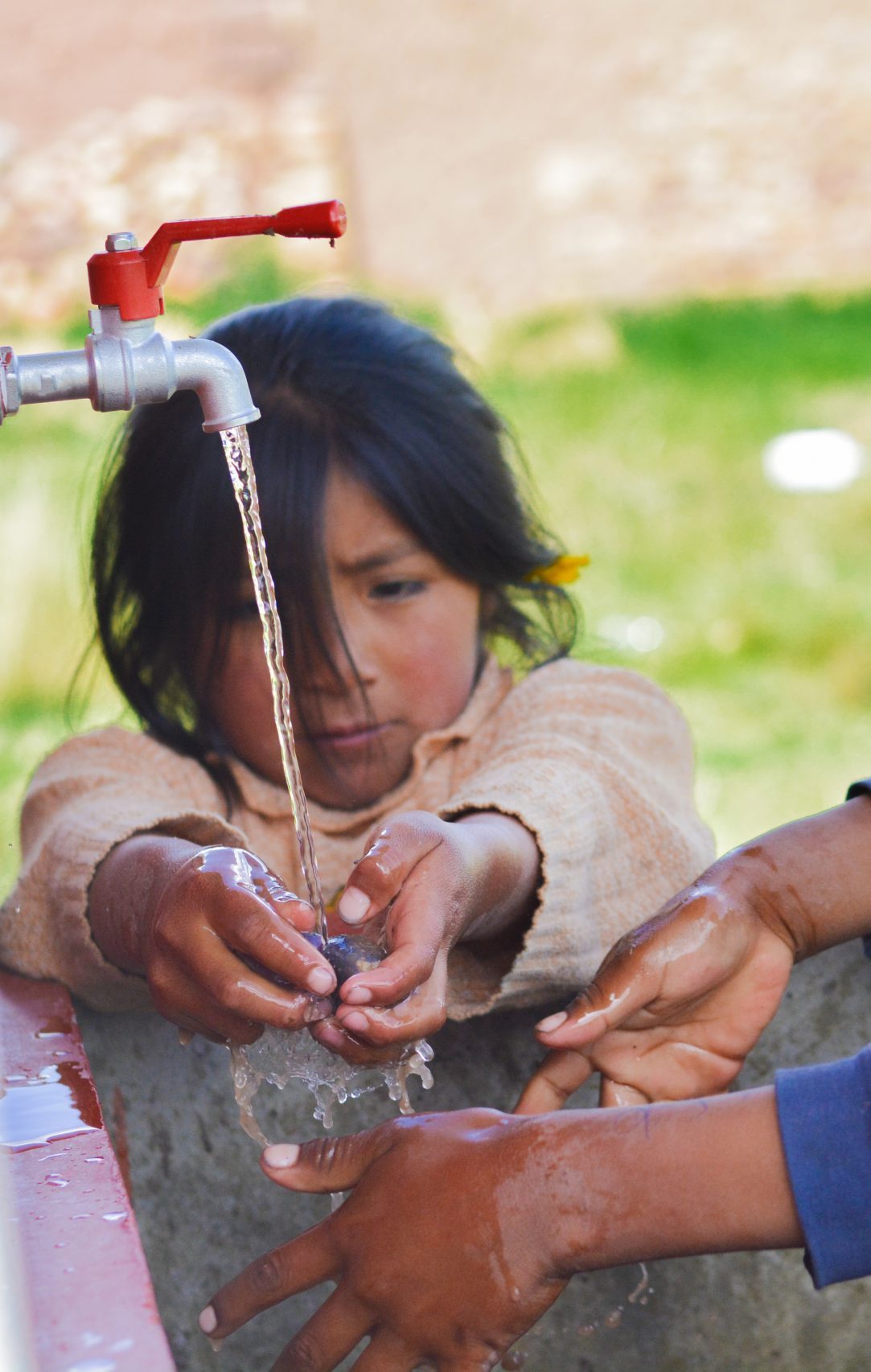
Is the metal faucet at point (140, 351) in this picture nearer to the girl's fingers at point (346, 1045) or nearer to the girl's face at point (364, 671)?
the girl's fingers at point (346, 1045)

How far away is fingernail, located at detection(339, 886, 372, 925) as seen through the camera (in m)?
1.22

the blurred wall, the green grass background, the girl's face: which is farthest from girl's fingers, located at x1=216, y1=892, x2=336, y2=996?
the blurred wall

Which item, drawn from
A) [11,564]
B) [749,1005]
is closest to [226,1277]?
[749,1005]

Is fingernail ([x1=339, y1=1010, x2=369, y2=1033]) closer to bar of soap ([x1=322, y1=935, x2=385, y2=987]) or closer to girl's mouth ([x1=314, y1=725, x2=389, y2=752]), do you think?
bar of soap ([x1=322, y1=935, x2=385, y2=987])

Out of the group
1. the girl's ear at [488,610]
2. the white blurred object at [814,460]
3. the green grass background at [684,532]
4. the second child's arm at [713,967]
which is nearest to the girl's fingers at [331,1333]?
the second child's arm at [713,967]

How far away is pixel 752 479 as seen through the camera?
4.96m

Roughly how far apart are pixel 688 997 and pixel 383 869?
31 cm

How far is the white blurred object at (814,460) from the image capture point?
4918 millimetres

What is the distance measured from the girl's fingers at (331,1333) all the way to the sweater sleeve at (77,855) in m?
0.43

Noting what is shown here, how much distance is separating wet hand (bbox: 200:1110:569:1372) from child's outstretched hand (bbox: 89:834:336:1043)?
11 cm

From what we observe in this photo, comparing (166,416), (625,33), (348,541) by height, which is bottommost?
(348,541)

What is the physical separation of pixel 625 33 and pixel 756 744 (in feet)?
13.8

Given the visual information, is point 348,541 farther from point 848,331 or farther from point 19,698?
point 848,331

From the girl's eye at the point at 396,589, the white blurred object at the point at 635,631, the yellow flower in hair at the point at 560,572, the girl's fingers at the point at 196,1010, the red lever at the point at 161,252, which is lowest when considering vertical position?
the white blurred object at the point at 635,631
